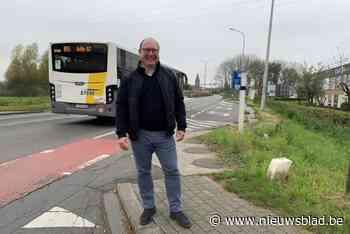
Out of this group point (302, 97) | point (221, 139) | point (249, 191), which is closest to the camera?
point (249, 191)

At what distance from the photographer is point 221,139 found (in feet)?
29.8

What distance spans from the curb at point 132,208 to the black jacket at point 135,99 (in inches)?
38.4

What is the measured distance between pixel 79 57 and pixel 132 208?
9.57m

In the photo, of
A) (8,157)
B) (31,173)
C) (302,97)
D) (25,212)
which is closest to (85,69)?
(8,157)

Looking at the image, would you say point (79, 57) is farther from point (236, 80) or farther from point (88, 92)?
point (236, 80)

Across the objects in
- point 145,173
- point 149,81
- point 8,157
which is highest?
point 149,81

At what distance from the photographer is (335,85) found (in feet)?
188

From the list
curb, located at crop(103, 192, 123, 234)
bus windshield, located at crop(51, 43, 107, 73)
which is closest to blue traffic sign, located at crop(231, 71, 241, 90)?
bus windshield, located at crop(51, 43, 107, 73)

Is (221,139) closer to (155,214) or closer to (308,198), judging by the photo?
(308,198)

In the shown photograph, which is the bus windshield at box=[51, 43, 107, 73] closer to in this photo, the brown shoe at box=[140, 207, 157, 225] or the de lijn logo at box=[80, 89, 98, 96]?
the de lijn logo at box=[80, 89, 98, 96]

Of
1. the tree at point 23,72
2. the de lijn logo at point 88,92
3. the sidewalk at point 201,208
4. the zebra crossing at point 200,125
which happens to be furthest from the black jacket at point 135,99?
the tree at point 23,72

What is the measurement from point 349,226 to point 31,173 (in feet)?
16.8
